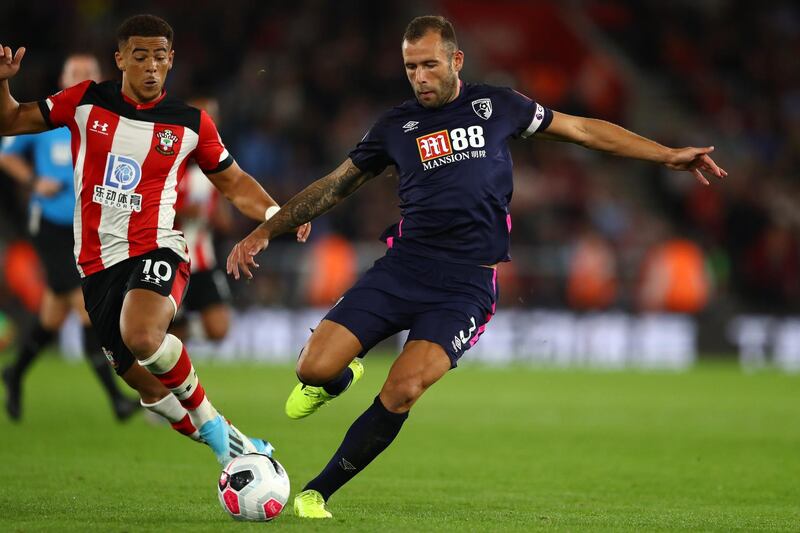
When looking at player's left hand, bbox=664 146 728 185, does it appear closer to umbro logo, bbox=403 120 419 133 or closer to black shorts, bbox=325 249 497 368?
black shorts, bbox=325 249 497 368

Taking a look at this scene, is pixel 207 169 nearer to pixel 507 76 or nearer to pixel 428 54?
pixel 428 54

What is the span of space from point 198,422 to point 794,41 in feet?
68.0

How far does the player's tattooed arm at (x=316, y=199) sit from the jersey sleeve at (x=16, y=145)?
182 inches

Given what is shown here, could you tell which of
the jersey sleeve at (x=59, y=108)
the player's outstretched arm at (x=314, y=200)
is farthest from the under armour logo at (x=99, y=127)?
the player's outstretched arm at (x=314, y=200)

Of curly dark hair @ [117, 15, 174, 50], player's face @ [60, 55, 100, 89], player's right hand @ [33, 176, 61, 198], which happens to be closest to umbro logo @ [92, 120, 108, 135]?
curly dark hair @ [117, 15, 174, 50]

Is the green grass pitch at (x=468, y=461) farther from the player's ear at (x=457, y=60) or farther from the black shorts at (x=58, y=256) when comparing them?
the player's ear at (x=457, y=60)

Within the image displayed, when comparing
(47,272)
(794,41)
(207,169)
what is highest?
(794,41)

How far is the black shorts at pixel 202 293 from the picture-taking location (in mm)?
10758

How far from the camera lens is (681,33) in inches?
987

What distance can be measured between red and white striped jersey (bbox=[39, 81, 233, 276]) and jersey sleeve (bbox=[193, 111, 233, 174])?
0.19ft

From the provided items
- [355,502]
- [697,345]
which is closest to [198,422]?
[355,502]

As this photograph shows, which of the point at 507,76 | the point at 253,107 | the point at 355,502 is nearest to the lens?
the point at 355,502

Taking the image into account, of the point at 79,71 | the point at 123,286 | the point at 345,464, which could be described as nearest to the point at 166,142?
the point at 123,286

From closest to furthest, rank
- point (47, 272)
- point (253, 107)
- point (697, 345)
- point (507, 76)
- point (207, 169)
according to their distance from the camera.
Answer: point (207, 169)
point (47, 272)
point (697, 345)
point (253, 107)
point (507, 76)
